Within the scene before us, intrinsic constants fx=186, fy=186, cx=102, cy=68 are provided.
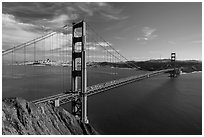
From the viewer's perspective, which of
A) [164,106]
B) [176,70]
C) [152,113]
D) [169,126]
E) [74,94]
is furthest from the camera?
[176,70]

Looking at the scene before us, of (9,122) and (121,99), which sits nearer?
(9,122)

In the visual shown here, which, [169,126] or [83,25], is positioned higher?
[83,25]

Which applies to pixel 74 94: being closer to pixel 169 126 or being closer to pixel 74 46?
pixel 74 46

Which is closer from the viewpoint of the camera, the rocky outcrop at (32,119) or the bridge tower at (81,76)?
the rocky outcrop at (32,119)

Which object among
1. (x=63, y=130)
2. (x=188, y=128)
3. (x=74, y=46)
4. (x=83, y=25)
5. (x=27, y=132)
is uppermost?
(x=83, y=25)

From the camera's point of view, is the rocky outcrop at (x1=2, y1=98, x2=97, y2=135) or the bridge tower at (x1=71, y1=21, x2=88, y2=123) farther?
the bridge tower at (x1=71, y1=21, x2=88, y2=123)

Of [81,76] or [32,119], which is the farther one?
[81,76]

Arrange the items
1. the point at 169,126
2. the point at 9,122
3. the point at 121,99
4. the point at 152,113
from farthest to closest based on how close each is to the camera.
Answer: the point at 121,99 → the point at 152,113 → the point at 169,126 → the point at 9,122

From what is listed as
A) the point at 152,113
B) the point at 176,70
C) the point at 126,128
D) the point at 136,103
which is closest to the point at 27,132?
the point at 126,128
